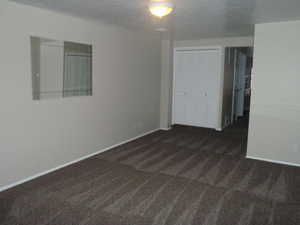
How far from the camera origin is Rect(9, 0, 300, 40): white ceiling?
2850 millimetres

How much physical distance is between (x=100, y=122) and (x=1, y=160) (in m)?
1.80

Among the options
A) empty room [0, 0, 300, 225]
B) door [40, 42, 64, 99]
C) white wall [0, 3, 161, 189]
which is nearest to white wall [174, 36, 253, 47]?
empty room [0, 0, 300, 225]

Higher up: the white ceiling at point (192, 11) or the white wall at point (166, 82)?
the white ceiling at point (192, 11)

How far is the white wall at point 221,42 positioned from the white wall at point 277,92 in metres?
1.55

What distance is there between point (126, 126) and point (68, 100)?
67.0 inches

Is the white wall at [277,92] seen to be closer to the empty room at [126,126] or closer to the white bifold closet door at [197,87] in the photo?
the empty room at [126,126]

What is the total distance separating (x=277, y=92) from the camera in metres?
3.95

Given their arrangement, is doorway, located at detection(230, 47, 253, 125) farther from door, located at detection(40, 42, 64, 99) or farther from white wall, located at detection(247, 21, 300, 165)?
door, located at detection(40, 42, 64, 99)

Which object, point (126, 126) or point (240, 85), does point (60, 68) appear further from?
point (240, 85)

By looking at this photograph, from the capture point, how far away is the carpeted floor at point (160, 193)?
8.16 feet

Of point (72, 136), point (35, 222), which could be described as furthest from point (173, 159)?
point (35, 222)

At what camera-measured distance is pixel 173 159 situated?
426 cm

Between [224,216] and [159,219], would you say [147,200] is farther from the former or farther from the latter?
[224,216]

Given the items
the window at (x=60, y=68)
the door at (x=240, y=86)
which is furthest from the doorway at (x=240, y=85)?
the window at (x=60, y=68)
